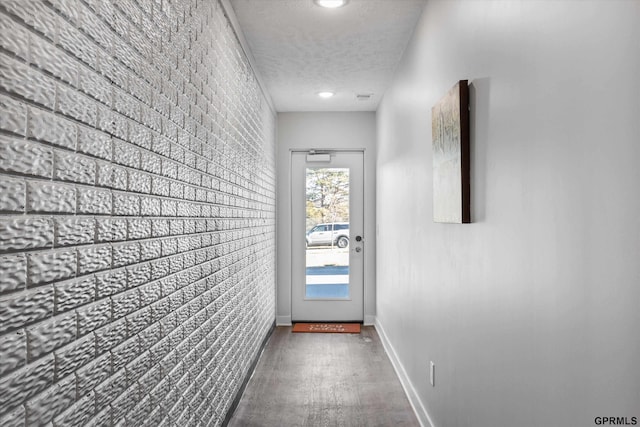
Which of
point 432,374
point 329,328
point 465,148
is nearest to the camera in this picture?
point 465,148

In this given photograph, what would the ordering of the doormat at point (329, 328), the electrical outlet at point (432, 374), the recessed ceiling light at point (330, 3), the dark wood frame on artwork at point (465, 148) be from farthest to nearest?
the doormat at point (329, 328)
the recessed ceiling light at point (330, 3)
the electrical outlet at point (432, 374)
the dark wood frame on artwork at point (465, 148)

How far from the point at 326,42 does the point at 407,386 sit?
2446mm

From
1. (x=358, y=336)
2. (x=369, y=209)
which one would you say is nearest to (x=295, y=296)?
(x=358, y=336)

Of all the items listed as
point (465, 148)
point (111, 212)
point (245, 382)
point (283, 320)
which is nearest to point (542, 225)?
point (465, 148)

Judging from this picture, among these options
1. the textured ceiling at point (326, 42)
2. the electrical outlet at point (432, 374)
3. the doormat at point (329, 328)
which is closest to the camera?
the electrical outlet at point (432, 374)

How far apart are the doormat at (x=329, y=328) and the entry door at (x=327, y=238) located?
4.4 inches

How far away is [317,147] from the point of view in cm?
549

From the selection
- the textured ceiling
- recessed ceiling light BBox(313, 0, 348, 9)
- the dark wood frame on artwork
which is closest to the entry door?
the textured ceiling

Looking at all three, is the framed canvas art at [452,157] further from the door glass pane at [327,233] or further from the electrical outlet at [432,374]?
the door glass pane at [327,233]

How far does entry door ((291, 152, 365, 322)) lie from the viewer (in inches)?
218

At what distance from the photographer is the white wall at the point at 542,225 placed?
3.06 ft

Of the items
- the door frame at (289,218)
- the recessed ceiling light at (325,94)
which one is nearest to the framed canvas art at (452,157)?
the recessed ceiling light at (325,94)

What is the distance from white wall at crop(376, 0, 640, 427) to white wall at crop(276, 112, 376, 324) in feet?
9.73

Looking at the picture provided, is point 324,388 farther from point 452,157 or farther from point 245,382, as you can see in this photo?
point 452,157
